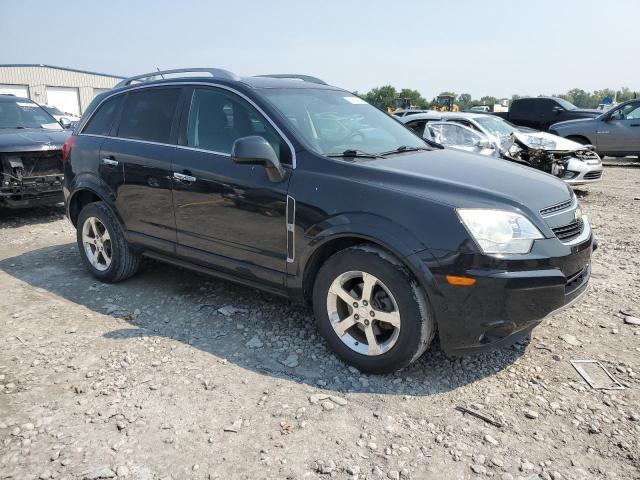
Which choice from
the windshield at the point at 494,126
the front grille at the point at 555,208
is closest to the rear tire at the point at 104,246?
the front grille at the point at 555,208

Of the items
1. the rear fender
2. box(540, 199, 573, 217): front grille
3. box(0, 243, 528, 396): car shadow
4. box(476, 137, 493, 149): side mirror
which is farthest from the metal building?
box(540, 199, 573, 217): front grille

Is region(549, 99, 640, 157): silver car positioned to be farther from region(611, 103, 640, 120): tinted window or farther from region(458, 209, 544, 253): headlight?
region(458, 209, 544, 253): headlight

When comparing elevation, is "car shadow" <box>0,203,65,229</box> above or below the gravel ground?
above

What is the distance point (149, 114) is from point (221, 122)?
3.00 ft

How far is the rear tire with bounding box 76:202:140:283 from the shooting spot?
4668 millimetres

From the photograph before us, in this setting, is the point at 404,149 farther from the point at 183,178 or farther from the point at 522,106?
the point at 522,106

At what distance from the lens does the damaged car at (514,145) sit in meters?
9.22

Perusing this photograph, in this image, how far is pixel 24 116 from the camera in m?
8.27

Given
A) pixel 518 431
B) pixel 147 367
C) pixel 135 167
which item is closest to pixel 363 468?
pixel 518 431

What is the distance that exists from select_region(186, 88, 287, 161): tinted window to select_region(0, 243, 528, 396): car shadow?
1.30m

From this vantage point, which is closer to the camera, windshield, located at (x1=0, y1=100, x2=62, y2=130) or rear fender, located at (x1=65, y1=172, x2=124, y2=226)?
rear fender, located at (x1=65, y1=172, x2=124, y2=226)

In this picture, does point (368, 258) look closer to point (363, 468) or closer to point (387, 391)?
point (387, 391)

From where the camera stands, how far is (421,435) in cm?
263

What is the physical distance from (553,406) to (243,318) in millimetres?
2274
